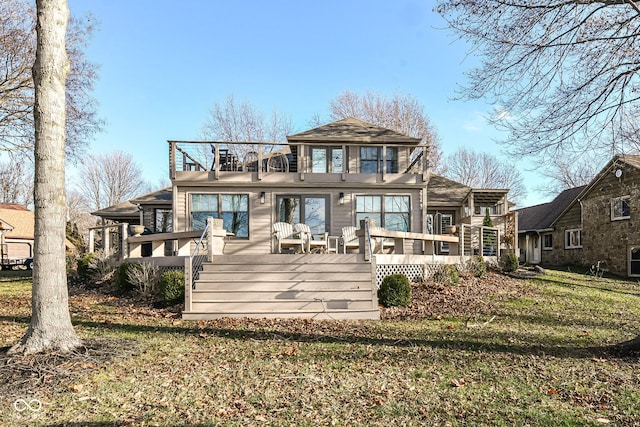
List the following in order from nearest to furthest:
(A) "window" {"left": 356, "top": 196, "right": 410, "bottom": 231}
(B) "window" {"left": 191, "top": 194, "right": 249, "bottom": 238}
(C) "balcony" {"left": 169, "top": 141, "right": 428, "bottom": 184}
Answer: (C) "balcony" {"left": 169, "top": 141, "right": 428, "bottom": 184} < (B) "window" {"left": 191, "top": 194, "right": 249, "bottom": 238} < (A) "window" {"left": 356, "top": 196, "right": 410, "bottom": 231}

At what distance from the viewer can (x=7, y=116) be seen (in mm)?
13617

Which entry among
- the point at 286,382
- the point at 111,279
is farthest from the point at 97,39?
the point at 286,382

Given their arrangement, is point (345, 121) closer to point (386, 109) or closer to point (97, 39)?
point (97, 39)

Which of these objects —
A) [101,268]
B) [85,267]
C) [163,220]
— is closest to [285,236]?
[101,268]

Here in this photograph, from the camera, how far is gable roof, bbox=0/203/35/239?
28594 mm

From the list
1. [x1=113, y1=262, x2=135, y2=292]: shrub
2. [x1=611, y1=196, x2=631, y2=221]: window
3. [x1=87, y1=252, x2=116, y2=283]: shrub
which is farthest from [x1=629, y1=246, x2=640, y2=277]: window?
[x1=87, y1=252, x2=116, y2=283]: shrub

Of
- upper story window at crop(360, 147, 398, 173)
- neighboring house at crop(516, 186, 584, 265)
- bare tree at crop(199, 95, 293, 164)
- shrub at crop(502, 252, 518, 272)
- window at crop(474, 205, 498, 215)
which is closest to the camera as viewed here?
shrub at crop(502, 252, 518, 272)

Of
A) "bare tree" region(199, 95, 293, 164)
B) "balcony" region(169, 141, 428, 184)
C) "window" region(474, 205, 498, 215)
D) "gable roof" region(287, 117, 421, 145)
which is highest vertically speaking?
"bare tree" region(199, 95, 293, 164)

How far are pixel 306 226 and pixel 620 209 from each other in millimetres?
16055

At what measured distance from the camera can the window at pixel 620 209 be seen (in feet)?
57.6

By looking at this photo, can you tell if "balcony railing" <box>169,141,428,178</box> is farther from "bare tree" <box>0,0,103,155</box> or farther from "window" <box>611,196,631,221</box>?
"window" <box>611,196,631,221</box>

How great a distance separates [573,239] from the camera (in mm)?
21594

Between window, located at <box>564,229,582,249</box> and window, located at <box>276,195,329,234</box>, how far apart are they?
15694mm

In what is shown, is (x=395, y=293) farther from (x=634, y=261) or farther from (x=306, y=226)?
(x=634, y=261)
